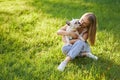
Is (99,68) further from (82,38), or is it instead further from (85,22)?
(85,22)

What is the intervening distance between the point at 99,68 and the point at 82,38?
0.63 metres

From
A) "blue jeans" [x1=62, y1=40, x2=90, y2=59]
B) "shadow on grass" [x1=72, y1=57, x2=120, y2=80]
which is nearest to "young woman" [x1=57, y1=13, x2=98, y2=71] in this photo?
"blue jeans" [x1=62, y1=40, x2=90, y2=59]

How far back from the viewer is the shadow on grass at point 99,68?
5.39 meters

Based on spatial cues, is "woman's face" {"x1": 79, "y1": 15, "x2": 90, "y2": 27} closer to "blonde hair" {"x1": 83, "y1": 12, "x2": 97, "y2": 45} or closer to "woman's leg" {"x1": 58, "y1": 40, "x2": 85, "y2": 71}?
"blonde hair" {"x1": 83, "y1": 12, "x2": 97, "y2": 45}

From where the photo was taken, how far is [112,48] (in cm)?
651

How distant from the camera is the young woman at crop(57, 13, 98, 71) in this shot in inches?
228

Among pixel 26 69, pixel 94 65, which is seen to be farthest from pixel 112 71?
pixel 26 69

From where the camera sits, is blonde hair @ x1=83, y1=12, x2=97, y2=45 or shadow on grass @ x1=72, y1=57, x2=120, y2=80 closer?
shadow on grass @ x1=72, y1=57, x2=120, y2=80

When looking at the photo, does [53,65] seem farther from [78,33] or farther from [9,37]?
[9,37]

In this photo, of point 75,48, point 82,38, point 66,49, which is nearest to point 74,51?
point 75,48

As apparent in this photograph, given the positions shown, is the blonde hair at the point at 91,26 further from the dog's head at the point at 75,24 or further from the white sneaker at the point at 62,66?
the white sneaker at the point at 62,66

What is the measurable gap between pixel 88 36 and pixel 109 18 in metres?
2.43

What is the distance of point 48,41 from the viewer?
6797 millimetres

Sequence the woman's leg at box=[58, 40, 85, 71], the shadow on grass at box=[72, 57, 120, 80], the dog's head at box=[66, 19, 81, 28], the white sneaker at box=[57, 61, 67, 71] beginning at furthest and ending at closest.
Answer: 1. the dog's head at box=[66, 19, 81, 28]
2. the woman's leg at box=[58, 40, 85, 71]
3. the white sneaker at box=[57, 61, 67, 71]
4. the shadow on grass at box=[72, 57, 120, 80]
